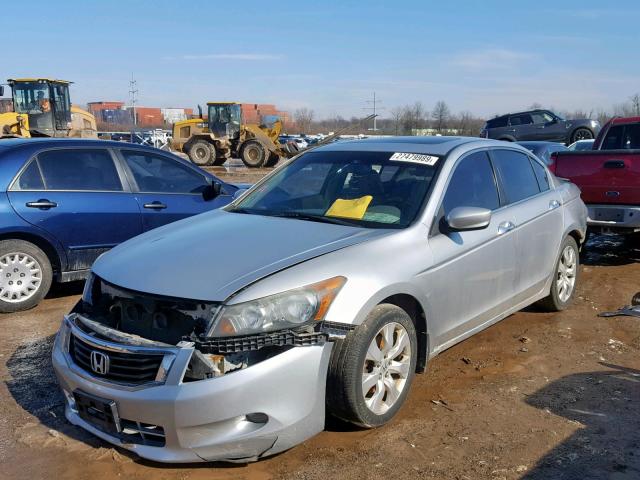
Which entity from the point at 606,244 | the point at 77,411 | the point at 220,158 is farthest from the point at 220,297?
the point at 220,158

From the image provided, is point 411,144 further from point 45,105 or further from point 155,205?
point 45,105

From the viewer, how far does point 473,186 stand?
4.57 metres

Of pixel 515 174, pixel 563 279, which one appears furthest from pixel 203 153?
pixel 515 174

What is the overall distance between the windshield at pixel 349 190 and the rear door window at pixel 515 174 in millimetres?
896

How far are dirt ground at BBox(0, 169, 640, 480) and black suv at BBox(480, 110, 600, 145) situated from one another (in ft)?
67.4

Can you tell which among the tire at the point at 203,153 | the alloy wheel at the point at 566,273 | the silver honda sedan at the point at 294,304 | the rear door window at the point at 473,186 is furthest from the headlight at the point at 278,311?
the tire at the point at 203,153

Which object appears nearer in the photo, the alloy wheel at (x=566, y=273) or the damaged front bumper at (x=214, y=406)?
the damaged front bumper at (x=214, y=406)

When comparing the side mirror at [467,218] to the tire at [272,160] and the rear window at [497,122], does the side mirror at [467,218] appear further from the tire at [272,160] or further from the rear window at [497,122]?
the tire at [272,160]

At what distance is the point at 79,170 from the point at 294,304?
13.2ft

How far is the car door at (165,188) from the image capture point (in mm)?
6582

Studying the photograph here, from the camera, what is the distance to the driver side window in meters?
6.69

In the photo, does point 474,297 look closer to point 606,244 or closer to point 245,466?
point 245,466

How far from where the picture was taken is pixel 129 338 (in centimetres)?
315

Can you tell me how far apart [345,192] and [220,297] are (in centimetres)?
163
